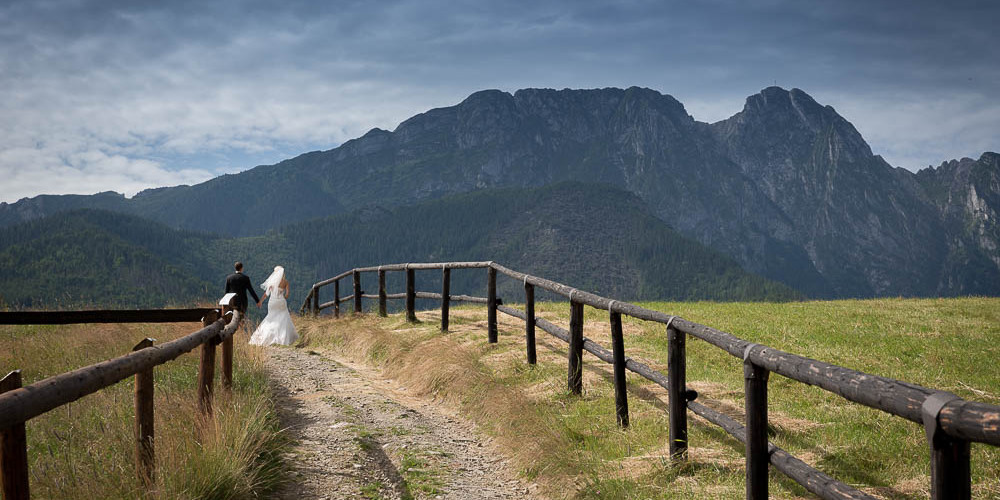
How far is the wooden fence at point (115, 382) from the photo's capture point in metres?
2.88

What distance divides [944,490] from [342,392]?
8.29 meters

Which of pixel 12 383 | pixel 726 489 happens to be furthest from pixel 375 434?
pixel 12 383

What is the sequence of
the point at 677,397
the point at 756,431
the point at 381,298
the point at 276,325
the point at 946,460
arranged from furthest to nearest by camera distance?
the point at 276,325 → the point at 381,298 → the point at 677,397 → the point at 756,431 → the point at 946,460

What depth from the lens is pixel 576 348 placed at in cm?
830

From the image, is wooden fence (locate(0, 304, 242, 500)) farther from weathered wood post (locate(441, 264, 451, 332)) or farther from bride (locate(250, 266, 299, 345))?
bride (locate(250, 266, 299, 345))

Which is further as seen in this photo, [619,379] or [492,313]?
[492,313]

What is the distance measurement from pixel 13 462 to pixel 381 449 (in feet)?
14.2

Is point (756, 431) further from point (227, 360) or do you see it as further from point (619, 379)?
point (227, 360)

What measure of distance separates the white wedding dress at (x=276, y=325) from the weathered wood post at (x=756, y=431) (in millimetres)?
15290

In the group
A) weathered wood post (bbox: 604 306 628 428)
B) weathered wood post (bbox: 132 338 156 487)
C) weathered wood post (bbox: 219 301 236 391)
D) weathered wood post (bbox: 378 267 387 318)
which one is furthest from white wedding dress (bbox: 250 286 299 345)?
weathered wood post (bbox: 132 338 156 487)

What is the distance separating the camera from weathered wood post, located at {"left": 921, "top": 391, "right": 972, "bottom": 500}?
250cm

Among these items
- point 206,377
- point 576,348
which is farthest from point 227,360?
point 576,348

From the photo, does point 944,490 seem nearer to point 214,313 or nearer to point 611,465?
point 611,465

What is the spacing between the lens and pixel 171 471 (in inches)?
177
